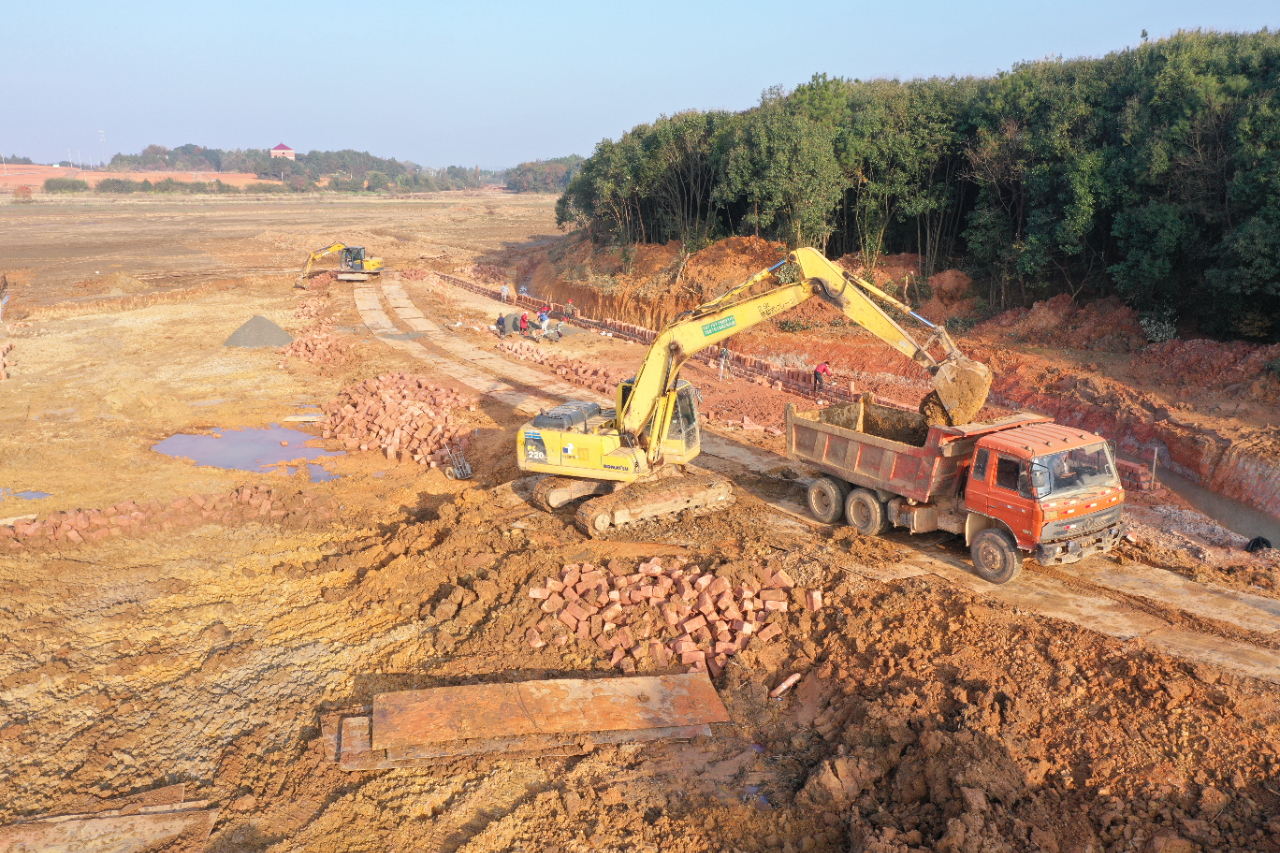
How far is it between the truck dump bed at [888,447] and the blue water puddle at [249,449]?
1052 centimetres

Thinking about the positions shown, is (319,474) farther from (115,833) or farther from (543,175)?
(543,175)

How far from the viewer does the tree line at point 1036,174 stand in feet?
70.9

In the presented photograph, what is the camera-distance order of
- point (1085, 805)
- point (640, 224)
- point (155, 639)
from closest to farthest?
point (1085, 805) → point (155, 639) → point (640, 224)

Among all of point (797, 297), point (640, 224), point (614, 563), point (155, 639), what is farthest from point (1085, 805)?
point (640, 224)

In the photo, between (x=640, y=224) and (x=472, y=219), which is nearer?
(x=640, y=224)

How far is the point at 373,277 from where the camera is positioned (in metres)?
46.5

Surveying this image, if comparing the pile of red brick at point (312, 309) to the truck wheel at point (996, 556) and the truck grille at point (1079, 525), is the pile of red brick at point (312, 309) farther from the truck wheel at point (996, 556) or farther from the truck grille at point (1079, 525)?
the truck grille at point (1079, 525)

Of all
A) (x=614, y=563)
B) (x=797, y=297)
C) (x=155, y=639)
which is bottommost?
(x=155, y=639)

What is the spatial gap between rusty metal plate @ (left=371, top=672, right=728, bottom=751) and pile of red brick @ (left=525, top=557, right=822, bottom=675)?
640 millimetres

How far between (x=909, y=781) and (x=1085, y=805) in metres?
1.50

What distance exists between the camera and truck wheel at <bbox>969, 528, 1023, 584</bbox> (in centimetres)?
1085

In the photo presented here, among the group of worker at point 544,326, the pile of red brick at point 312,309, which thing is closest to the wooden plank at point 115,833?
the group of worker at point 544,326

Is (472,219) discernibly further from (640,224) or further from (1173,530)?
(1173,530)

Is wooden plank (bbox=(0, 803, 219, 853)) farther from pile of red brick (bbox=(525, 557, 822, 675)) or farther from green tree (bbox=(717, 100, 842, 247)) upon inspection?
green tree (bbox=(717, 100, 842, 247))
